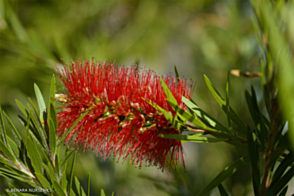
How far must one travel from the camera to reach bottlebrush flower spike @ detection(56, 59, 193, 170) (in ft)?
0.71

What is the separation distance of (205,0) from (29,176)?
102cm

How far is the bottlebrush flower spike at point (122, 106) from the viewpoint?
0.22 m

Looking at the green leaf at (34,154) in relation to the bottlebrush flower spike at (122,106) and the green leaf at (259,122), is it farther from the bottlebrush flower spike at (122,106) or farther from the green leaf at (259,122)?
the green leaf at (259,122)

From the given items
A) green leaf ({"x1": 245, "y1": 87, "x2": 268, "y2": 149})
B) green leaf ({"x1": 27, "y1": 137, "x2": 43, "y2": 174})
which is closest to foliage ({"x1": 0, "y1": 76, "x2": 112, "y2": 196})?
green leaf ({"x1": 27, "y1": 137, "x2": 43, "y2": 174})

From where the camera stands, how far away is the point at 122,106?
222mm

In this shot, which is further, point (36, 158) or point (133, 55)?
point (133, 55)

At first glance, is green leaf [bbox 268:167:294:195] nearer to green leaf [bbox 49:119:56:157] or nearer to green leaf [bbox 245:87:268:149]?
green leaf [bbox 245:87:268:149]

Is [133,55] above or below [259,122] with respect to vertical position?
above

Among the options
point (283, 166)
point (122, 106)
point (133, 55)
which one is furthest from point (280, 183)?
point (133, 55)

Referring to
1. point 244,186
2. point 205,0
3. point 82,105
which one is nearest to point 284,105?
point 82,105

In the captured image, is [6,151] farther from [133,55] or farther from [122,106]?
[133,55]

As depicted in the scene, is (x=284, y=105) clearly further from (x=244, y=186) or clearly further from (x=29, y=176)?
(x=244, y=186)

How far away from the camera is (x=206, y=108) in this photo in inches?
19.8

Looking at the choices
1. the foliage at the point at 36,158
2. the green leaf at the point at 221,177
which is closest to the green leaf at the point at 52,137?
the foliage at the point at 36,158
